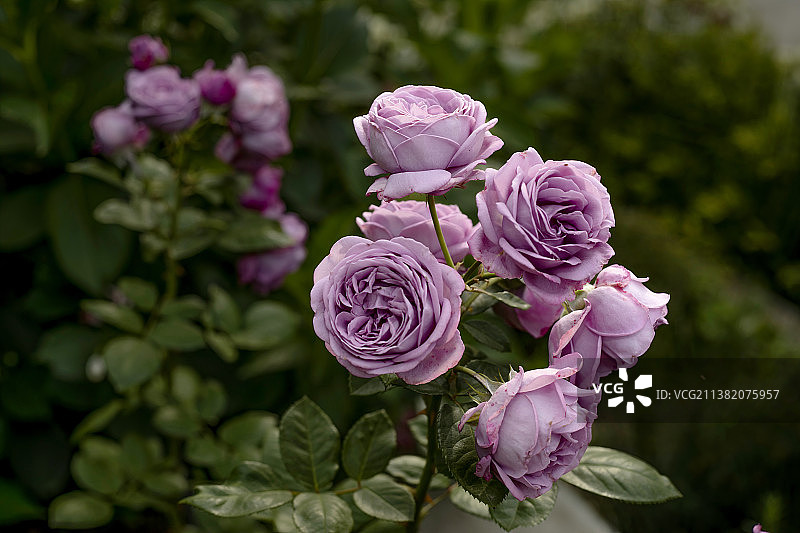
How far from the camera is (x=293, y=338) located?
1.32m

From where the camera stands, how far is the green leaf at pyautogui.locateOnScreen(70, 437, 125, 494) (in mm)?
929

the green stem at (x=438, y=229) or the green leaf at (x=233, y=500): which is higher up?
the green stem at (x=438, y=229)

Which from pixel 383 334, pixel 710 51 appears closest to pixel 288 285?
pixel 383 334

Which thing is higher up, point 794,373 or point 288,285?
point 794,373

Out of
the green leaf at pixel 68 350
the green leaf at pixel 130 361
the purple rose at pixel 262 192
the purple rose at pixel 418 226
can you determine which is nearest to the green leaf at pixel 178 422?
the green leaf at pixel 130 361

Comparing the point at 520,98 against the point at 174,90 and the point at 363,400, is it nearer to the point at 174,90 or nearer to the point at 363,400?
the point at 363,400

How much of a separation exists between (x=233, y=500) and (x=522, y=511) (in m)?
0.22

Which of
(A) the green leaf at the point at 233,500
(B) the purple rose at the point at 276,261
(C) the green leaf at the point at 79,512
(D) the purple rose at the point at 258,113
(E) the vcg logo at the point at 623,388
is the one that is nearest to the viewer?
(A) the green leaf at the point at 233,500

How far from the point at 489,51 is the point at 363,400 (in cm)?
97

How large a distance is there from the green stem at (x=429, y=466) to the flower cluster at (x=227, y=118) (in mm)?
495

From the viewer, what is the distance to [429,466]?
581mm

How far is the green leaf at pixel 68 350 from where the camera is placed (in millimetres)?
1069

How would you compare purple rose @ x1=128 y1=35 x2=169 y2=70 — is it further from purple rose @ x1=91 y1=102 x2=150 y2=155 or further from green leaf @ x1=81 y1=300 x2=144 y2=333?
green leaf @ x1=81 y1=300 x2=144 y2=333

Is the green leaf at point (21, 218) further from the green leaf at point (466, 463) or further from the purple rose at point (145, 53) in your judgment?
the green leaf at point (466, 463)
